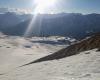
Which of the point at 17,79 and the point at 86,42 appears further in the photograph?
the point at 86,42

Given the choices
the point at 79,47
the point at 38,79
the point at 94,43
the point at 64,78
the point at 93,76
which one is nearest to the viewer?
the point at 93,76

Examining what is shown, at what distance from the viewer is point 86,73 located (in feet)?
35.4

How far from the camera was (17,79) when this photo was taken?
41.4ft

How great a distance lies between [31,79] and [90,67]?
3.14 meters

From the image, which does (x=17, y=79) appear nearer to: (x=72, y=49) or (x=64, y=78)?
(x=64, y=78)

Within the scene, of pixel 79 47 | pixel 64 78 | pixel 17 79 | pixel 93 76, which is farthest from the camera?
pixel 79 47

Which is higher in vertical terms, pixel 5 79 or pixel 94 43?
pixel 94 43

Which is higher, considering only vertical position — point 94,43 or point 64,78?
point 94,43

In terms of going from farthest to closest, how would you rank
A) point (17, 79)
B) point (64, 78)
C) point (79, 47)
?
point (79, 47), point (17, 79), point (64, 78)

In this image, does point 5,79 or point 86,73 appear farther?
point 5,79

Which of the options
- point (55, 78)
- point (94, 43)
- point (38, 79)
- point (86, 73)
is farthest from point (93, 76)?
point (94, 43)

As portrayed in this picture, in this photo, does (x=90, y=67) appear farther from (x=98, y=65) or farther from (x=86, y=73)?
(x=86, y=73)

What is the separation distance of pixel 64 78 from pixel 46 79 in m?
1.04

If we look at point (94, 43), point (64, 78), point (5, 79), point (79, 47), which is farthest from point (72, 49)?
point (64, 78)
